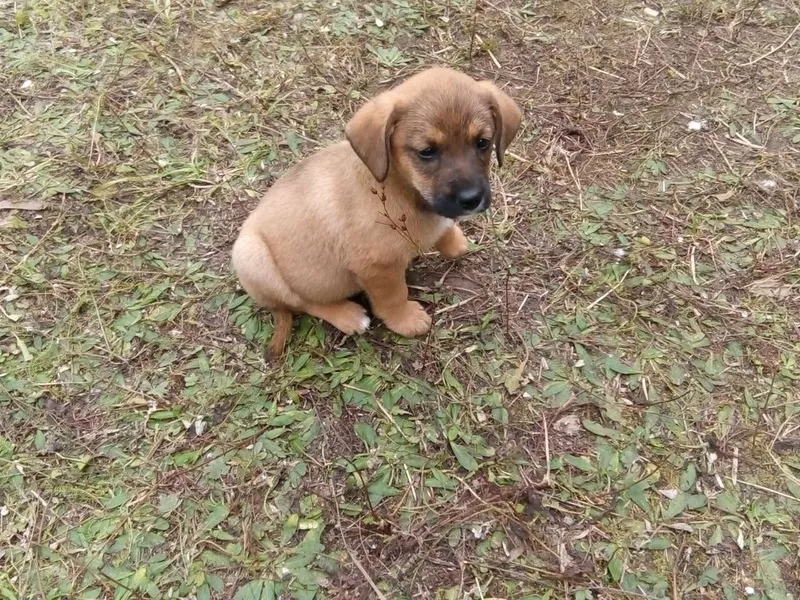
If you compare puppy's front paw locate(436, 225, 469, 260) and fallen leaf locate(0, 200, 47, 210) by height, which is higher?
puppy's front paw locate(436, 225, 469, 260)

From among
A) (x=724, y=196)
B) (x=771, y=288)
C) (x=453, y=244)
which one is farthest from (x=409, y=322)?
(x=724, y=196)

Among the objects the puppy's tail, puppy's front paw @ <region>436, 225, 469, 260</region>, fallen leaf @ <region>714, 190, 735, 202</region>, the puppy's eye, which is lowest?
the puppy's tail

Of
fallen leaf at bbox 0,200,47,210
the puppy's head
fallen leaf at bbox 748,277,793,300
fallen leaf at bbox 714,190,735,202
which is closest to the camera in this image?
the puppy's head

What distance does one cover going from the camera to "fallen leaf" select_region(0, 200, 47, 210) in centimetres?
450

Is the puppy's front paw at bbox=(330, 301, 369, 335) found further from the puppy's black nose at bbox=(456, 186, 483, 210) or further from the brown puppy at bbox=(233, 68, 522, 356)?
the puppy's black nose at bbox=(456, 186, 483, 210)

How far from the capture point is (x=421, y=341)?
3.78 meters

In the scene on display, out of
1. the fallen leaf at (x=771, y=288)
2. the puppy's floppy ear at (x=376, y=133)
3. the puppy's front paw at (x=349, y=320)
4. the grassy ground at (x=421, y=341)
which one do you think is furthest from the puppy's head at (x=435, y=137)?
the fallen leaf at (x=771, y=288)

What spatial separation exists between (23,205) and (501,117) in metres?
3.70

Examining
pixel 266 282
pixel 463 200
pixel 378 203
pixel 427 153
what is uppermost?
pixel 427 153

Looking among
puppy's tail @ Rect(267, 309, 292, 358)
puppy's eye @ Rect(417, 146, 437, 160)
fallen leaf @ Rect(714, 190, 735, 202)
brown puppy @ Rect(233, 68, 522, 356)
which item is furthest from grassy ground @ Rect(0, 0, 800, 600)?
puppy's eye @ Rect(417, 146, 437, 160)

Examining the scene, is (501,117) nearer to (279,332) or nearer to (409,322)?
(409,322)

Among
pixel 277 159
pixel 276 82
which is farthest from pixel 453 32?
pixel 277 159

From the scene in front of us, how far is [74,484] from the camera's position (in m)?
3.41

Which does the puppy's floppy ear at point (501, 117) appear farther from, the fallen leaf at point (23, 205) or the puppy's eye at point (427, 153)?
the fallen leaf at point (23, 205)
